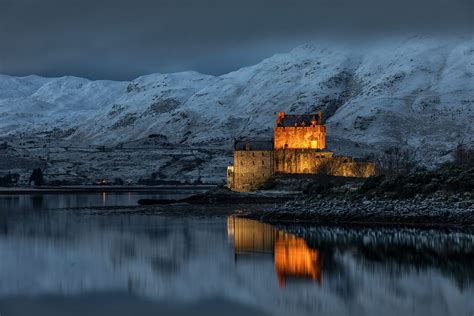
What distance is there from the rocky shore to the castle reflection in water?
4.41 m

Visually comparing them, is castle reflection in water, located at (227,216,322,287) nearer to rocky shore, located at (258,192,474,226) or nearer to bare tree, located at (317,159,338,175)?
rocky shore, located at (258,192,474,226)

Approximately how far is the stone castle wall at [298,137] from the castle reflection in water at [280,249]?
62785 millimetres

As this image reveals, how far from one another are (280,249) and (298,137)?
269ft

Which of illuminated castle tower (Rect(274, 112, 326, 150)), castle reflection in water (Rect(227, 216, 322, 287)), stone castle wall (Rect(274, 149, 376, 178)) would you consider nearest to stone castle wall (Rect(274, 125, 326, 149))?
illuminated castle tower (Rect(274, 112, 326, 150))

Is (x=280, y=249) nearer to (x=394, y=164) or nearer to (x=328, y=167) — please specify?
(x=328, y=167)

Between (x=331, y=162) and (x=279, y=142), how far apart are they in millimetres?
10487

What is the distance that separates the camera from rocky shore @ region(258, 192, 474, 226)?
58.1 meters

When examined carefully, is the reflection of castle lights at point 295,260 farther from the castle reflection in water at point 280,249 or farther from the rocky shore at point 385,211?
the rocky shore at point 385,211

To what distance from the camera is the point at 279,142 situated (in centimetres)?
12800

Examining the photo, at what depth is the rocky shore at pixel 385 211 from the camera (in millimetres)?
58062

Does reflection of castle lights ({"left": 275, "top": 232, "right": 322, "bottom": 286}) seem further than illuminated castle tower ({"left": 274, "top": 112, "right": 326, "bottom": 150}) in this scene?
No

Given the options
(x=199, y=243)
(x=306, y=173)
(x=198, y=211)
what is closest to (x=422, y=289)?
(x=199, y=243)

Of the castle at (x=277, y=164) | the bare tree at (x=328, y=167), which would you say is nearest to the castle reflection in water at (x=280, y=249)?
the bare tree at (x=328, y=167)

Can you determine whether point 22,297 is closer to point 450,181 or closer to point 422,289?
point 422,289
